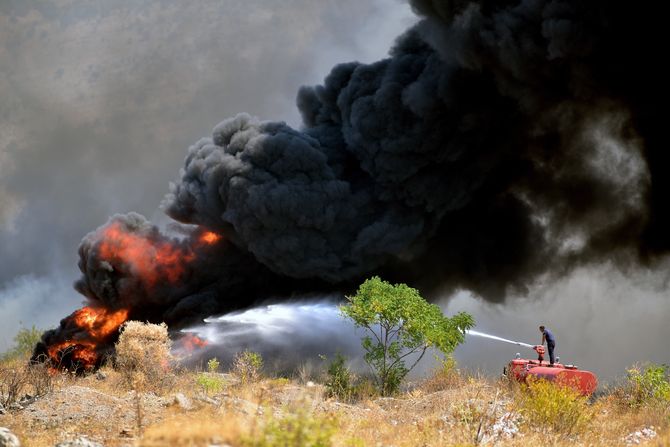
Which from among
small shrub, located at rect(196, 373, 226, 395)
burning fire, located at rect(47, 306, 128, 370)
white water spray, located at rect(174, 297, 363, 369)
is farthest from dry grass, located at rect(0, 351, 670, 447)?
burning fire, located at rect(47, 306, 128, 370)

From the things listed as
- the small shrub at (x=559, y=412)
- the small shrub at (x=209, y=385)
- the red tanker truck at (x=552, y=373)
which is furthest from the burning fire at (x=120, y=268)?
the small shrub at (x=559, y=412)

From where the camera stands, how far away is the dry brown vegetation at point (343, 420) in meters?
8.11

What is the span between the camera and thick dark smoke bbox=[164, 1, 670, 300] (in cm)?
2733

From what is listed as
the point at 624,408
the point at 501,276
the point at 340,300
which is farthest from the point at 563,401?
the point at 501,276

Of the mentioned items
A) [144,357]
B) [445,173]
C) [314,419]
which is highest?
[445,173]

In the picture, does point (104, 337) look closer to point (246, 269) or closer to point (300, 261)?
point (246, 269)

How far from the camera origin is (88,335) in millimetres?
33719

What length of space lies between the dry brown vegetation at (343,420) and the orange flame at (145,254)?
14.6 meters

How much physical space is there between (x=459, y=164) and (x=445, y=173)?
2.92ft

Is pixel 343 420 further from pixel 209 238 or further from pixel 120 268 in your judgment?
pixel 120 268

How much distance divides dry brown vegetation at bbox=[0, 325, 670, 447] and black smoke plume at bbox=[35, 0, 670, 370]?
41.1 feet

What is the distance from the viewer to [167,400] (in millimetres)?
15953

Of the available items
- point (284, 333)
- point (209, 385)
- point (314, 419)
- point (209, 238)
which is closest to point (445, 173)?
point (284, 333)

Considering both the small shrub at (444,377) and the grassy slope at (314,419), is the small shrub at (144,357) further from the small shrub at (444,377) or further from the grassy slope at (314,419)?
the small shrub at (444,377)
